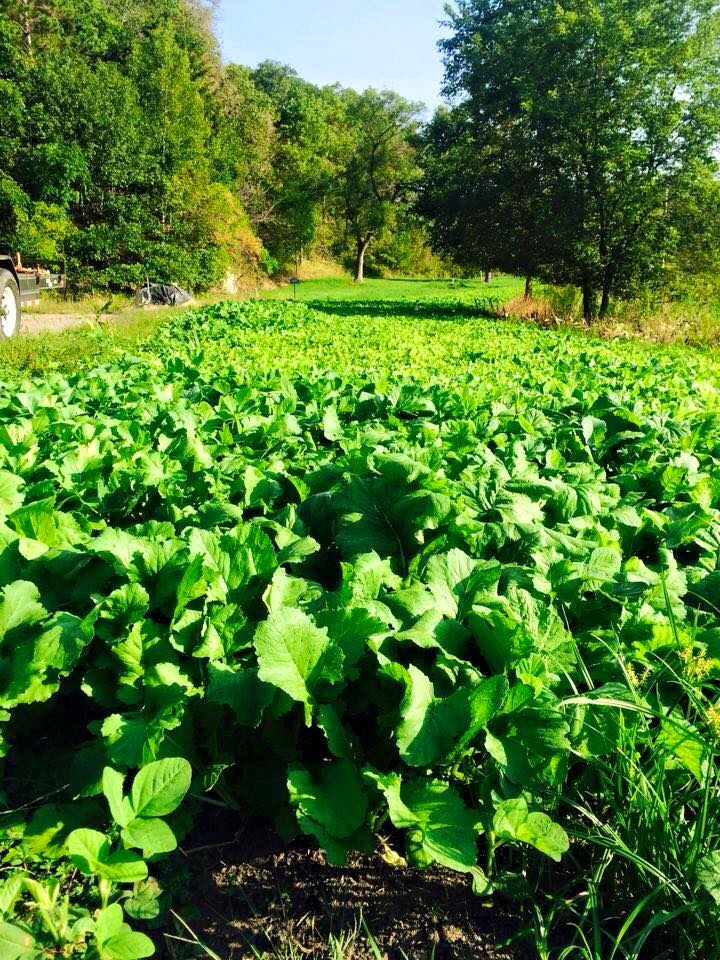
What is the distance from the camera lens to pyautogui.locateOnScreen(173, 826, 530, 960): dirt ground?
1549mm

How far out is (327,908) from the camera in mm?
1645

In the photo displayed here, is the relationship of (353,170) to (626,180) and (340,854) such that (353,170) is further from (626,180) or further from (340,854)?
(340,854)

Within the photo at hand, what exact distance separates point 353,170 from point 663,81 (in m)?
40.5

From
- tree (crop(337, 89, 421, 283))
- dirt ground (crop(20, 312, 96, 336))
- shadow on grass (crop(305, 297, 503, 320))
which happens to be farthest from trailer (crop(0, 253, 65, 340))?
tree (crop(337, 89, 421, 283))

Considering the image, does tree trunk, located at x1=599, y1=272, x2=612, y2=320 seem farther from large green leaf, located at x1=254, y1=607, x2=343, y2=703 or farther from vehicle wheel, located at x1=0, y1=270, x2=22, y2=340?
large green leaf, located at x1=254, y1=607, x2=343, y2=703

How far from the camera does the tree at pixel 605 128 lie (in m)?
20.9

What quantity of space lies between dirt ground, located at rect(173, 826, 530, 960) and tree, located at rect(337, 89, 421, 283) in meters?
60.9

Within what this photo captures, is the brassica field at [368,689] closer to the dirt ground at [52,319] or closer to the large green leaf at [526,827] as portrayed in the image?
the large green leaf at [526,827]

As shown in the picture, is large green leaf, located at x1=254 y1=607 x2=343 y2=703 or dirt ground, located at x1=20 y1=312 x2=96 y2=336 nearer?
large green leaf, located at x1=254 y1=607 x2=343 y2=703

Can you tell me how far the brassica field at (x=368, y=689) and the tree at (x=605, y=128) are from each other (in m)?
22.1

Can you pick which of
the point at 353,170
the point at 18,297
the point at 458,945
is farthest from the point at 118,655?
the point at 353,170

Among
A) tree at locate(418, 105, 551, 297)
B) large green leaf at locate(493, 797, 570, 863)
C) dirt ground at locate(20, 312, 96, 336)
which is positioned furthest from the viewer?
tree at locate(418, 105, 551, 297)

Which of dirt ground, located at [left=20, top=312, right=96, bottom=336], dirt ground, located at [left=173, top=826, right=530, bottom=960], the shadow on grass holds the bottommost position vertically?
dirt ground, located at [left=173, top=826, right=530, bottom=960]

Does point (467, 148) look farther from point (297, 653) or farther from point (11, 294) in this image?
point (297, 653)
